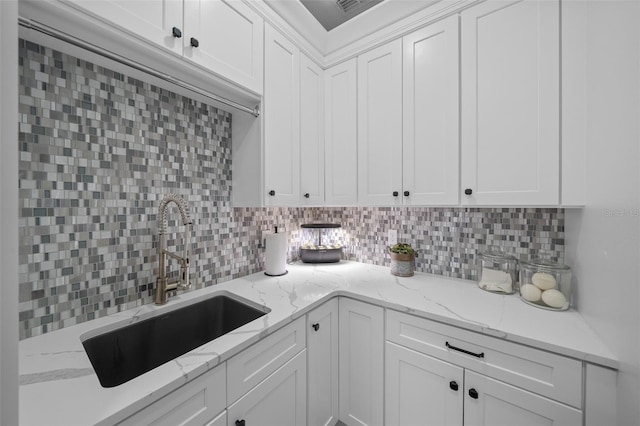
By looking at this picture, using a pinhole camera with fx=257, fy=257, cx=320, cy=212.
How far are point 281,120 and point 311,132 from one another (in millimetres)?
294

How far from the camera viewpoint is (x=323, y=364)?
1380 mm

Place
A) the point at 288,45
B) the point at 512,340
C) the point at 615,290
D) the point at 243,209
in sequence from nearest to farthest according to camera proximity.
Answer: the point at 615,290 → the point at 512,340 → the point at 288,45 → the point at 243,209

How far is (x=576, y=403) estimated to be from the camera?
90cm

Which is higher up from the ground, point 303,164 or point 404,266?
point 303,164

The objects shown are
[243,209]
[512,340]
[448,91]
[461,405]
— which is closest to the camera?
[512,340]

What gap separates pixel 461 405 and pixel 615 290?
737mm

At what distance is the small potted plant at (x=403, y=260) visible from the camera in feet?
5.70

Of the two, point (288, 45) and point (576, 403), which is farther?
Result: point (288, 45)

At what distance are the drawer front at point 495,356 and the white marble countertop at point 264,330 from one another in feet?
0.15

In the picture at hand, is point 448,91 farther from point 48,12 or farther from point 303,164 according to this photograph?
point 48,12

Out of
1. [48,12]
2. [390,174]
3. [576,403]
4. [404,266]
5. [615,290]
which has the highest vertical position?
[48,12]

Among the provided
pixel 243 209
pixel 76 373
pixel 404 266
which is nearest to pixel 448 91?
pixel 404 266

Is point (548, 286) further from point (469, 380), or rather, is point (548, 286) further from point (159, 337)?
point (159, 337)

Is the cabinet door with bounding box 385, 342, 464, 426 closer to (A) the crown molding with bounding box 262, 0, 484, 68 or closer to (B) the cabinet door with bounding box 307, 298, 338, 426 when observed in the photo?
(B) the cabinet door with bounding box 307, 298, 338, 426
